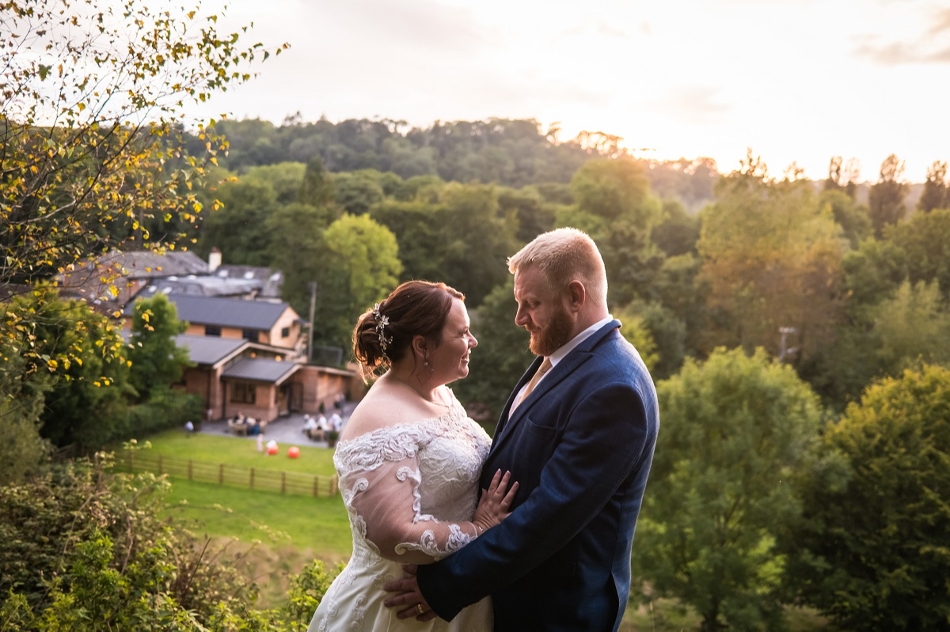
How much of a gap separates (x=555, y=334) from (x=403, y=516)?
77 cm

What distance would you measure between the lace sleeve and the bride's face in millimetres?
410

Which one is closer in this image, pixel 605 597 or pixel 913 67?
pixel 605 597

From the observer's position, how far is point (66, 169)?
4.36 meters

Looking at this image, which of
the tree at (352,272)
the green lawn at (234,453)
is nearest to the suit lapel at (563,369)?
the green lawn at (234,453)

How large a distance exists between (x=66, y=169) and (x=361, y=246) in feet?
93.4

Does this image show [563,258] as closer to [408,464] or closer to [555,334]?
[555,334]

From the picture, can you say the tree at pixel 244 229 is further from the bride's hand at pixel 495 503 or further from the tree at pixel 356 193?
the bride's hand at pixel 495 503

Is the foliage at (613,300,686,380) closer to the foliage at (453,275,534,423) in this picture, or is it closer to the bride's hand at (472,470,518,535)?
the foliage at (453,275,534,423)

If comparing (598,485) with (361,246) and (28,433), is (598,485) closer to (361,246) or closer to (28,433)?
(28,433)

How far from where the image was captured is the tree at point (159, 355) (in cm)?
2300

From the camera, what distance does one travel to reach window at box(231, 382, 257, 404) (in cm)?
2644

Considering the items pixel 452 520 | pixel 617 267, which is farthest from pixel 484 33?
pixel 452 520

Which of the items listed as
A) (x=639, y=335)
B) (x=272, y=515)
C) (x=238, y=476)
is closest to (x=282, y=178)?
(x=238, y=476)

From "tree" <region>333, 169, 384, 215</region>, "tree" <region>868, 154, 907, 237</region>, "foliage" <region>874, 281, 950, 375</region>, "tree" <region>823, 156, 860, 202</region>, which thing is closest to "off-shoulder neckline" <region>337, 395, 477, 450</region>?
"foliage" <region>874, 281, 950, 375</region>
